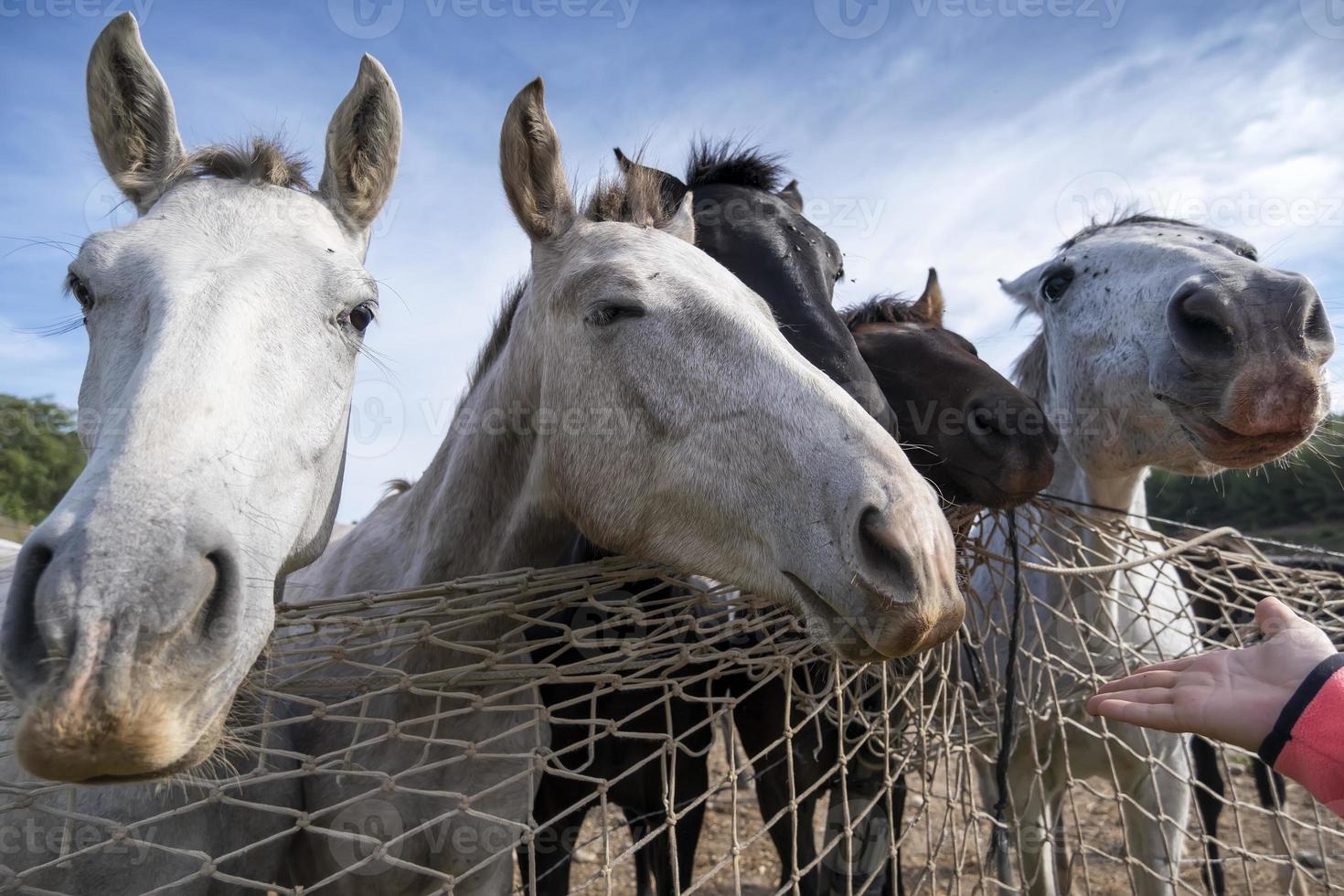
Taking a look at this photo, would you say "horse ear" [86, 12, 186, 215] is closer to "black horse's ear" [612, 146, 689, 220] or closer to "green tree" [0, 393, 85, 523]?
"black horse's ear" [612, 146, 689, 220]

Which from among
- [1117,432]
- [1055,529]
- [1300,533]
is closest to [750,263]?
[1055,529]

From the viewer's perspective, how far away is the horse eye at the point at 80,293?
5.85ft

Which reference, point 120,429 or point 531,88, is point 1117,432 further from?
point 120,429

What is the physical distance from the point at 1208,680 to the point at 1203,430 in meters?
1.48

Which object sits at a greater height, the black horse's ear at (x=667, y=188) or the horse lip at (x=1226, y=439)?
the black horse's ear at (x=667, y=188)

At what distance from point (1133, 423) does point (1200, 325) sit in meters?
0.52

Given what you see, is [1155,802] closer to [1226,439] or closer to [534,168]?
[1226,439]

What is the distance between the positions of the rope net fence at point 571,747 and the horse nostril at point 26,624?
0.42 meters

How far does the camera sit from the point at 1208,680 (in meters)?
1.55

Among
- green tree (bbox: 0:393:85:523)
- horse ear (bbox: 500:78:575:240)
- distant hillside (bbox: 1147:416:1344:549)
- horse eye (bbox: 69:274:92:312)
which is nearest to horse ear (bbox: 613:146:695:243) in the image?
horse ear (bbox: 500:78:575:240)

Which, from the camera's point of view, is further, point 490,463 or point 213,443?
point 490,463

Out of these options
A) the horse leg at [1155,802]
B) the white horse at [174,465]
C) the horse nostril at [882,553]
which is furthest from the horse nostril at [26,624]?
the horse leg at [1155,802]

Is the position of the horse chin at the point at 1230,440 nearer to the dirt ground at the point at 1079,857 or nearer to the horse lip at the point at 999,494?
the horse lip at the point at 999,494

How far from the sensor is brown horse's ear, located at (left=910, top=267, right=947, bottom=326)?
13.6 ft
